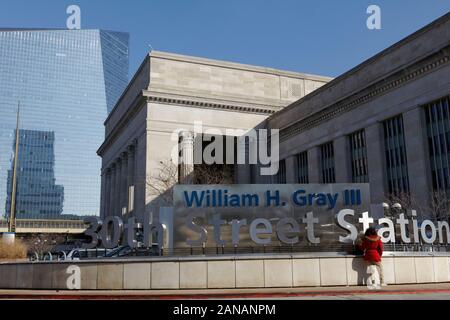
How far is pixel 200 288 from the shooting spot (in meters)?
14.9

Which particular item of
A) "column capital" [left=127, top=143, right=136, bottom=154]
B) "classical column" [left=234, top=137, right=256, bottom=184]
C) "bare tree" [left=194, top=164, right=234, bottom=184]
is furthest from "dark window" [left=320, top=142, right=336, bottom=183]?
"column capital" [left=127, top=143, right=136, bottom=154]

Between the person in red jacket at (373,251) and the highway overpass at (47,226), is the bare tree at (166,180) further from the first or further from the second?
the highway overpass at (47,226)

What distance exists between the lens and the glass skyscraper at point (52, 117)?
531ft

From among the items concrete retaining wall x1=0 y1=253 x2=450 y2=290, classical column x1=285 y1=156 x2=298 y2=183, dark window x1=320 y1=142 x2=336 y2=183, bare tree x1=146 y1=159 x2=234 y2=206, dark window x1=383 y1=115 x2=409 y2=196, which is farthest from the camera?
classical column x1=285 y1=156 x2=298 y2=183

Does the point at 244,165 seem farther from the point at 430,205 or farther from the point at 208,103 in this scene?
the point at 430,205

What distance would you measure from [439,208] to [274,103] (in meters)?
31.0

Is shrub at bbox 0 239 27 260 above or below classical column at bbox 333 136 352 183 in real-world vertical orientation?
below

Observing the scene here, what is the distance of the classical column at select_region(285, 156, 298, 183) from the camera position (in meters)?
53.0

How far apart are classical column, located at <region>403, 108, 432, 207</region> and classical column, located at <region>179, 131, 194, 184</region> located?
2598cm

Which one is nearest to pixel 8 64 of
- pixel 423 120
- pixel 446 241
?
pixel 423 120

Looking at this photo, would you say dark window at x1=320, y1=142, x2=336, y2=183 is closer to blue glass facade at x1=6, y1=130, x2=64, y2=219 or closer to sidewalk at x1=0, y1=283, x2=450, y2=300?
sidewalk at x1=0, y1=283, x2=450, y2=300

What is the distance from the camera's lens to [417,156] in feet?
114
